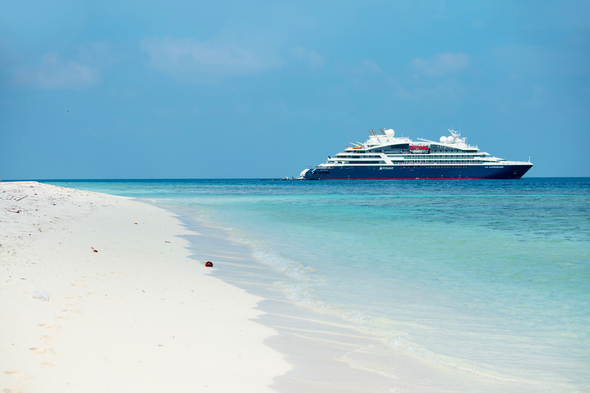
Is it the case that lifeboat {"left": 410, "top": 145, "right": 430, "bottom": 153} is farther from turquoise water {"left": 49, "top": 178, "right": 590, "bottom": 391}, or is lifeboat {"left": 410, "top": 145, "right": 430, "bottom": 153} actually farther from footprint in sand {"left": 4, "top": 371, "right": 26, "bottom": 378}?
footprint in sand {"left": 4, "top": 371, "right": 26, "bottom": 378}

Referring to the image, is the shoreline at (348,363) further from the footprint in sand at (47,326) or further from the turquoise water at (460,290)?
the footprint in sand at (47,326)

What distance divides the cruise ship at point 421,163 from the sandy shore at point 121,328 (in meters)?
92.6

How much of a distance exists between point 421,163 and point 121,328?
9804 centimetres

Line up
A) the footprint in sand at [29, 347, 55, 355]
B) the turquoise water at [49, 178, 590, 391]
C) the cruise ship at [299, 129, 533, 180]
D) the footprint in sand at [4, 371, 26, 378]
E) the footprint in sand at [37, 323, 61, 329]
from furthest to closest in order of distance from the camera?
1. the cruise ship at [299, 129, 533, 180]
2. the turquoise water at [49, 178, 590, 391]
3. the footprint in sand at [37, 323, 61, 329]
4. the footprint in sand at [29, 347, 55, 355]
5. the footprint in sand at [4, 371, 26, 378]

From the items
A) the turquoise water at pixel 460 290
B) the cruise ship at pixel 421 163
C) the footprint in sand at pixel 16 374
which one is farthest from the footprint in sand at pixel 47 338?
the cruise ship at pixel 421 163

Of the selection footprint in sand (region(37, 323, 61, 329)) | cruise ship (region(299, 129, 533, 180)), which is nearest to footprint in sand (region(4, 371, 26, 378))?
footprint in sand (region(37, 323, 61, 329))

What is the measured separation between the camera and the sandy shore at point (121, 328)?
9.09ft

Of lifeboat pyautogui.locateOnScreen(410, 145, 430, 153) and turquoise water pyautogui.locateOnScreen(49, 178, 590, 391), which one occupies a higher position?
lifeboat pyautogui.locateOnScreen(410, 145, 430, 153)

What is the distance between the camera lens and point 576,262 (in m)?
8.93

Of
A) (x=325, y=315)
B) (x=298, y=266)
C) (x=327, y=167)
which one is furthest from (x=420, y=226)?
(x=327, y=167)

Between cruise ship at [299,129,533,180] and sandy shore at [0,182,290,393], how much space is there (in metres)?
92.6

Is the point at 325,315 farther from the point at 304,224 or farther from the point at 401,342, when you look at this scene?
the point at 304,224

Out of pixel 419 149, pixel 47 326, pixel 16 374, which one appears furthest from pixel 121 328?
pixel 419 149

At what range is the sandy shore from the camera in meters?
2.77
